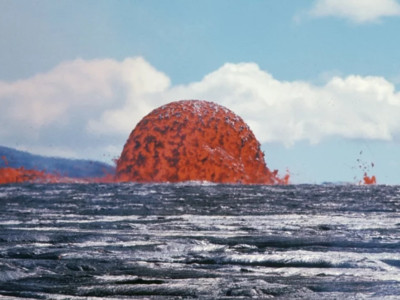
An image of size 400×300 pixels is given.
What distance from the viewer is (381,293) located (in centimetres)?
227

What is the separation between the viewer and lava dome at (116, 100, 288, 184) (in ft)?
50.5

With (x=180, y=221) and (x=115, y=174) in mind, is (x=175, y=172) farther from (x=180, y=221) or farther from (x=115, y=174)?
(x=180, y=221)

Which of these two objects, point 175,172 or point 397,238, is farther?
point 175,172

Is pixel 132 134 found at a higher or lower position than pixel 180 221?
higher

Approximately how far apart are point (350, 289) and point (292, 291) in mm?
227

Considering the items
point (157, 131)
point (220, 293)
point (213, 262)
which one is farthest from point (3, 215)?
point (157, 131)

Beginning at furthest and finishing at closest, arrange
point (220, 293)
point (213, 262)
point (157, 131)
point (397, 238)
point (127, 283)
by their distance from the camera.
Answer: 1. point (157, 131)
2. point (397, 238)
3. point (213, 262)
4. point (127, 283)
5. point (220, 293)

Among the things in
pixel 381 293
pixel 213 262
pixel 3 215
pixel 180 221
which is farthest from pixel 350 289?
pixel 3 215

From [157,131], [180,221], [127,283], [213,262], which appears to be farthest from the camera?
[157,131]

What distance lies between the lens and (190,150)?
15.4 metres

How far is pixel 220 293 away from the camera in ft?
7.36

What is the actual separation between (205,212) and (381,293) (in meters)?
3.22

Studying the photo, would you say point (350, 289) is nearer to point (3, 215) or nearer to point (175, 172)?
point (3, 215)

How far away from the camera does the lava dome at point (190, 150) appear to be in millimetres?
15391
